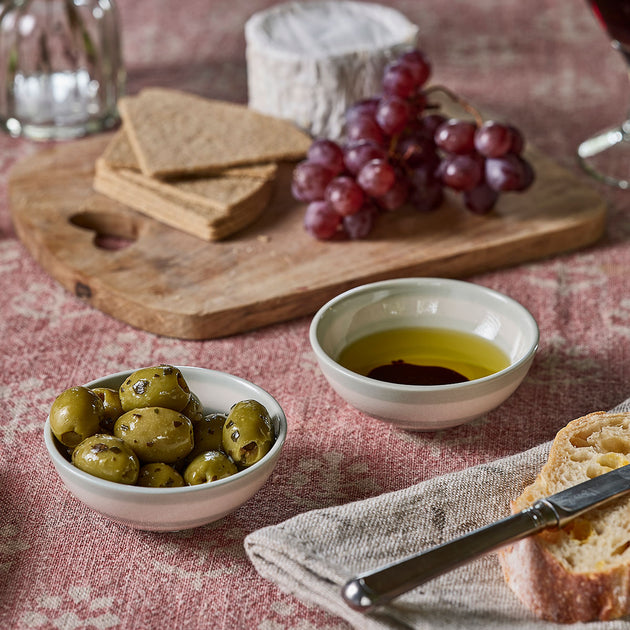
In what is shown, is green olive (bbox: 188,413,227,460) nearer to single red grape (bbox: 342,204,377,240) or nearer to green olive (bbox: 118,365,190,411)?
green olive (bbox: 118,365,190,411)

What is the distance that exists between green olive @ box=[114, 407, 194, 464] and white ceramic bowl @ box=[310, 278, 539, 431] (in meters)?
0.18

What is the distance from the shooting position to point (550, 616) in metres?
0.71

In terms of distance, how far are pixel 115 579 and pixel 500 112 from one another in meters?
1.36

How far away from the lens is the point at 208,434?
828mm

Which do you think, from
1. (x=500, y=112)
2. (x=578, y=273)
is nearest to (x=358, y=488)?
(x=578, y=273)

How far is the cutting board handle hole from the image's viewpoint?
139 centimetres

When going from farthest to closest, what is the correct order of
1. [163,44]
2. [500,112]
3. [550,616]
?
[163,44] < [500,112] < [550,616]

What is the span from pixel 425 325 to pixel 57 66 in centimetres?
99

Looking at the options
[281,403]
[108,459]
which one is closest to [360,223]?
[281,403]

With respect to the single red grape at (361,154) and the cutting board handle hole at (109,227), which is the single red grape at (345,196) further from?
the cutting board handle hole at (109,227)

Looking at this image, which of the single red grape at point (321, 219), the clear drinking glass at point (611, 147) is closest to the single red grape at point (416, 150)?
the single red grape at point (321, 219)

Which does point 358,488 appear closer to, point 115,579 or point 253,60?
point 115,579

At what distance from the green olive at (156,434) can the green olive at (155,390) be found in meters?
0.02

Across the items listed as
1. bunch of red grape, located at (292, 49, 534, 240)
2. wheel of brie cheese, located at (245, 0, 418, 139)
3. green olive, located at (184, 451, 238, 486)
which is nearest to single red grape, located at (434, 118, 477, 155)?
bunch of red grape, located at (292, 49, 534, 240)
